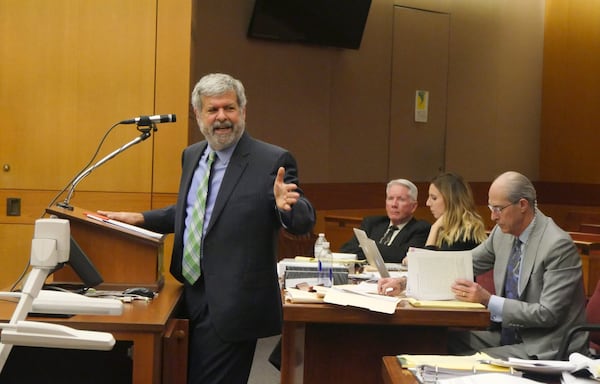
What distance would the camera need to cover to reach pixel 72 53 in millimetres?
5465

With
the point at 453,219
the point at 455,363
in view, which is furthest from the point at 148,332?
the point at 453,219

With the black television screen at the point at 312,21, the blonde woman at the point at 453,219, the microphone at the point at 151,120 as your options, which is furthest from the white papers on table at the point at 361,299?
the black television screen at the point at 312,21

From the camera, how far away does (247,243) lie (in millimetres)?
3105

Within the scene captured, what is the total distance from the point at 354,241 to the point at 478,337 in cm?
186

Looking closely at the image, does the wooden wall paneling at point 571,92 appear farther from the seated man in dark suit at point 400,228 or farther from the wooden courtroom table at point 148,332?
the wooden courtroom table at point 148,332

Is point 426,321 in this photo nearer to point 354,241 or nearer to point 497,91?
point 354,241

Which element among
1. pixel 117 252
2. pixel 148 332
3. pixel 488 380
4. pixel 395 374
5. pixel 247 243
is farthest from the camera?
pixel 117 252

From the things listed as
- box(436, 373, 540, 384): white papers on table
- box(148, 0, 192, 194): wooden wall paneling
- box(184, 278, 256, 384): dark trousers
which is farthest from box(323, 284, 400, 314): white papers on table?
box(148, 0, 192, 194): wooden wall paneling

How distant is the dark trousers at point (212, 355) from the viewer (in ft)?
10.2

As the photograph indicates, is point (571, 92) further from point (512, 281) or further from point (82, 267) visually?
point (82, 267)

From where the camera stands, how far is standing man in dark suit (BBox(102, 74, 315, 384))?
3.07 meters

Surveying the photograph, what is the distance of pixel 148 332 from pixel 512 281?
180cm

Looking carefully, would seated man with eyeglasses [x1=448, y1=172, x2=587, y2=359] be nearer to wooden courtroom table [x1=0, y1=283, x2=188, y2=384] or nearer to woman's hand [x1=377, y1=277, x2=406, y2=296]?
woman's hand [x1=377, y1=277, x2=406, y2=296]

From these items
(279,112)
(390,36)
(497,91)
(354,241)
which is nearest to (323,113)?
(279,112)
